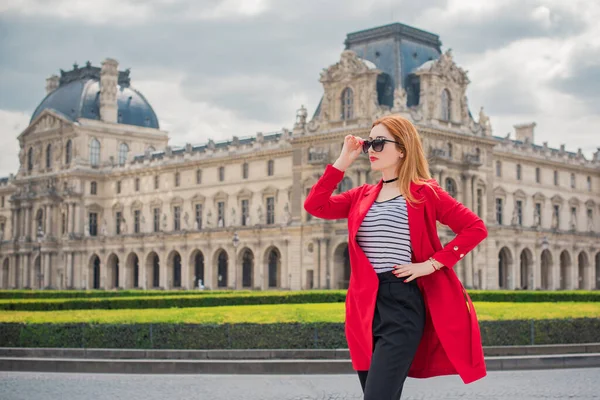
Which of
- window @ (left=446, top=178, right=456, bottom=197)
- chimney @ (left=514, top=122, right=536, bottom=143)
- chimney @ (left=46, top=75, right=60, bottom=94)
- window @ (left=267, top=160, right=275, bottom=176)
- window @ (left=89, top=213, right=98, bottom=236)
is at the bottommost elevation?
window @ (left=89, top=213, right=98, bottom=236)

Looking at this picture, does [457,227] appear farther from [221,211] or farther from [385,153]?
[221,211]

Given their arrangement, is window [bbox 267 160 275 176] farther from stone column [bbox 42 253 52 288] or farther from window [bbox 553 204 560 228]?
stone column [bbox 42 253 52 288]

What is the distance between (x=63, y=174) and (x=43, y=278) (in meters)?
10.1

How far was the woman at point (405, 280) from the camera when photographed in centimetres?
742

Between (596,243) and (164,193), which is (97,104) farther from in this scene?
(596,243)

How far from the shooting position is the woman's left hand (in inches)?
298

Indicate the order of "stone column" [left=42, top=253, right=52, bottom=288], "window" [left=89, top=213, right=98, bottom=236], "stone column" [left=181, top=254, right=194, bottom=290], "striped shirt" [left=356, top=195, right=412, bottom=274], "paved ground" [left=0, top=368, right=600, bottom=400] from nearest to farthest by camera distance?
1. "striped shirt" [left=356, top=195, right=412, bottom=274]
2. "paved ground" [left=0, top=368, right=600, bottom=400]
3. "stone column" [left=181, top=254, right=194, bottom=290]
4. "stone column" [left=42, top=253, right=52, bottom=288]
5. "window" [left=89, top=213, right=98, bottom=236]

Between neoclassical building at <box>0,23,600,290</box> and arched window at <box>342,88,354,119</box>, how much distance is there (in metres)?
0.10

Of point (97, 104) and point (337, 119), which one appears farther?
point (97, 104)

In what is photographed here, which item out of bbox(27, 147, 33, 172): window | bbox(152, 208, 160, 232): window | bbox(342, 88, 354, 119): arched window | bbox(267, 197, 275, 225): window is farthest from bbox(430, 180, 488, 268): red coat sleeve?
bbox(27, 147, 33, 172): window

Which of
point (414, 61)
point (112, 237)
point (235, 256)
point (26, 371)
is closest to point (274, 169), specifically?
point (235, 256)

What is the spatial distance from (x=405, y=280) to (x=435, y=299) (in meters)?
0.28

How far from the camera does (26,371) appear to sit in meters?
18.3

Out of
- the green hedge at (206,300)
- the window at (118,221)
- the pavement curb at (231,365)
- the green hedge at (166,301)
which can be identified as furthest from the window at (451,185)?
the pavement curb at (231,365)
